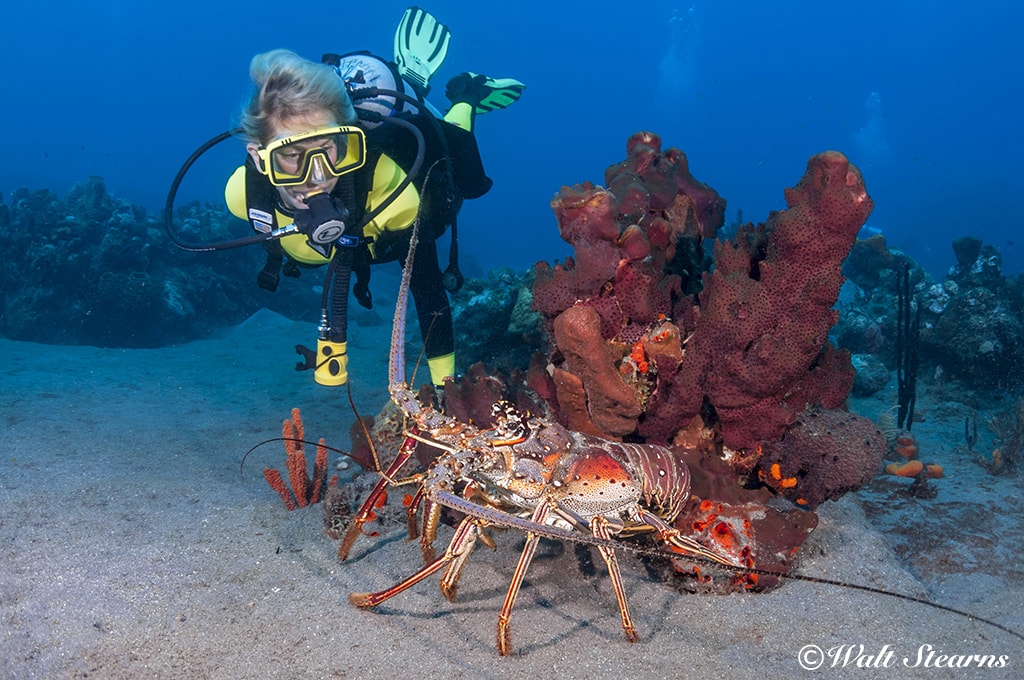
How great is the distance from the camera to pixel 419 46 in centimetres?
794

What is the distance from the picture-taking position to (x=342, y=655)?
308 centimetres

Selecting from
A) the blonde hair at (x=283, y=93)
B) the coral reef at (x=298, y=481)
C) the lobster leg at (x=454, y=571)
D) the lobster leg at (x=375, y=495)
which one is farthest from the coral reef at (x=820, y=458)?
the blonde hair at (x=283, y=93)

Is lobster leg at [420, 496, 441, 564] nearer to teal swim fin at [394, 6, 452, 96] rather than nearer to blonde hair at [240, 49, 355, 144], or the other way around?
blonde hair at [240, 49, 355, 144]

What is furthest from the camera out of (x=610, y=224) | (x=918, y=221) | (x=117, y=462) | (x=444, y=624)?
(x=918, y=221)

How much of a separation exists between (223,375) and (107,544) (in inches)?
242

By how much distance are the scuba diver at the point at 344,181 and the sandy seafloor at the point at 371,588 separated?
1.55 m

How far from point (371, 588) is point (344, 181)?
10.3ft

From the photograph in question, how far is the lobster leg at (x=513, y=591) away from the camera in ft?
10.1

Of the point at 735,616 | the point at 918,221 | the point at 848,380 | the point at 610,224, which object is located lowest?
the point at 735,616

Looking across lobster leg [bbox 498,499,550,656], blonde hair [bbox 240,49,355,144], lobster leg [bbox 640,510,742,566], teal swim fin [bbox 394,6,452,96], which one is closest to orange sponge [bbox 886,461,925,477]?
lobster leg [bbox 640,510,742,566]

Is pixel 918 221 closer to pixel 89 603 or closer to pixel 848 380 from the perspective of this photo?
pixel 848 380

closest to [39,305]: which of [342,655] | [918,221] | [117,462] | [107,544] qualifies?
[117,462]

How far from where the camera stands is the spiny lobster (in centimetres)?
331

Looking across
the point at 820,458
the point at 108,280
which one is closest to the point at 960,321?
the point at 820,458
